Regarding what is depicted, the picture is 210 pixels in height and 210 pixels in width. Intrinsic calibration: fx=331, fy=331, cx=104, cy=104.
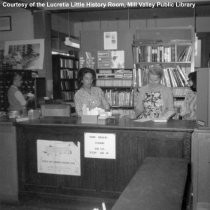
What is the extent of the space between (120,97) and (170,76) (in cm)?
88

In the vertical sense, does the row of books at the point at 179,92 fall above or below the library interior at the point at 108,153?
above

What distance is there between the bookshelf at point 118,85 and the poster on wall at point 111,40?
0.38m

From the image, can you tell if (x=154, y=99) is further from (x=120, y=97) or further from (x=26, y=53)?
(x=26, y=53)

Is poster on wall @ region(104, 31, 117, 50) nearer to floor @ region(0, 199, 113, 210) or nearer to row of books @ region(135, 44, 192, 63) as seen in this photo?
row of books @ region(135, 44, 192, 63)

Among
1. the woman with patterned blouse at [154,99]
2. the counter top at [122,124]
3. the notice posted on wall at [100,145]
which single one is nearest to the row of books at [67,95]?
the woman with patterned blouse at [154,99]

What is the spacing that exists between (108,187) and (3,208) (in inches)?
41.6

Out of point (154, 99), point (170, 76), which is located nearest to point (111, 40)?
point (170, 76)

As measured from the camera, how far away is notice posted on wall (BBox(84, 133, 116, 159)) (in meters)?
2.99

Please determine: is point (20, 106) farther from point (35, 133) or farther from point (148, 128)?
point (148, 128)

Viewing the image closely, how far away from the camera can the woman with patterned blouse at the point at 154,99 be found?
11.7 feet

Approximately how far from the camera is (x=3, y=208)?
320 cm

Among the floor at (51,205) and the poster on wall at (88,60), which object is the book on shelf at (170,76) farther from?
the floor at (51,205)

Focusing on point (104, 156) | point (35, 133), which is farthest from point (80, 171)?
point (35, 133)

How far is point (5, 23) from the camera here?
22.9ft
